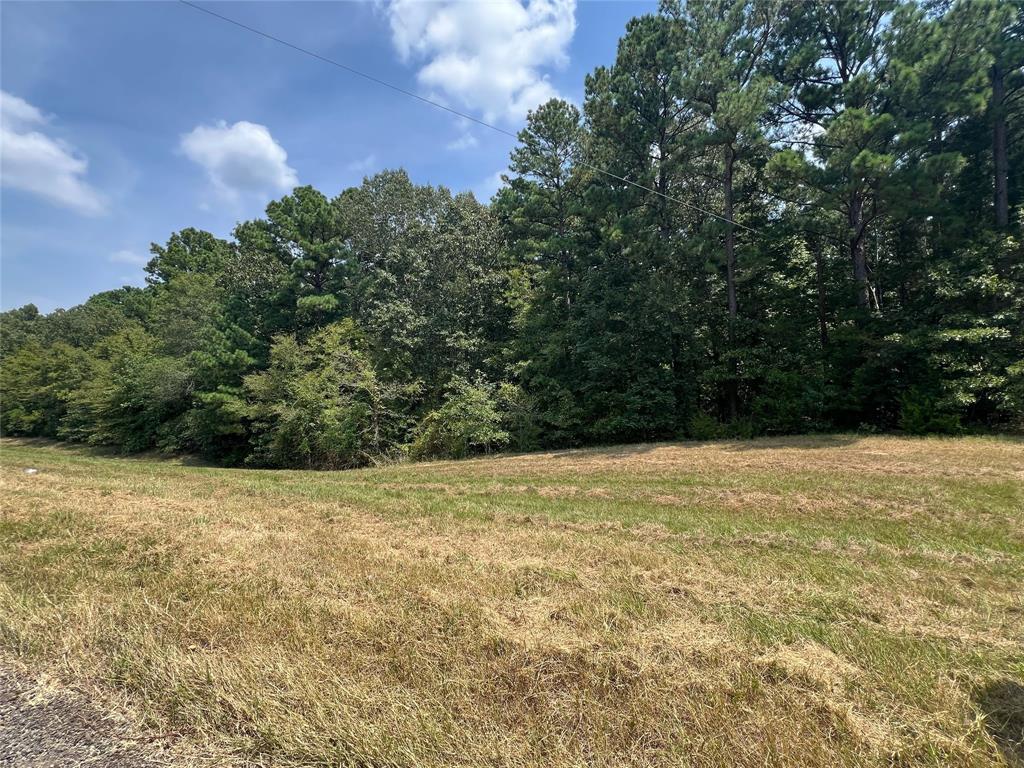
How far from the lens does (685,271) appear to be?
16984mm

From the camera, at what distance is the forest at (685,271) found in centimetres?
1267

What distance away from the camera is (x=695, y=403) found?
671 inches

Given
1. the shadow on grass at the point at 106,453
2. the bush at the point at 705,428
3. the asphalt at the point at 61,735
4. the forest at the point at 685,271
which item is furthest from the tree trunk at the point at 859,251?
the shadow on grass at the point at 106,453

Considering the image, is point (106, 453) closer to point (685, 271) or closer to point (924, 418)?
point (685, 271)

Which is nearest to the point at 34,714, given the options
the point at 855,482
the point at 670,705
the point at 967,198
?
the point at 670,705

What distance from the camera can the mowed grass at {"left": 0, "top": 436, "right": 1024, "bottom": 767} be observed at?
199 centimetres

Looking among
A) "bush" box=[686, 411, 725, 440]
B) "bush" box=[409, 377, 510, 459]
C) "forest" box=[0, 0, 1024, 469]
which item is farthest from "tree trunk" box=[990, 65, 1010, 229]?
"bush" box=[409, 377, 510, 459]

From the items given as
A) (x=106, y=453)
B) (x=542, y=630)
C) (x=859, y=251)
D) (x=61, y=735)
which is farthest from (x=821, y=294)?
(x=106, y=453)

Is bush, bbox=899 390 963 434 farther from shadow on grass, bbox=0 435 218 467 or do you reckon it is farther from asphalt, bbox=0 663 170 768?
shadow on grass, bbox=0 435 218 467

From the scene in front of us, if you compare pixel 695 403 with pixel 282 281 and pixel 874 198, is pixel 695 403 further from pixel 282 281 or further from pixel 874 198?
pixel 282 281

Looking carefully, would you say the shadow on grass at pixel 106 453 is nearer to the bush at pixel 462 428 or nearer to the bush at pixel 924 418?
the bush at pixel 462 428

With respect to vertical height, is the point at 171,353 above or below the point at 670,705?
above

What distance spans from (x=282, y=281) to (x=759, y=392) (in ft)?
76.1

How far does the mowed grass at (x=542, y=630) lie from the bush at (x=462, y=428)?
34.4 ft
